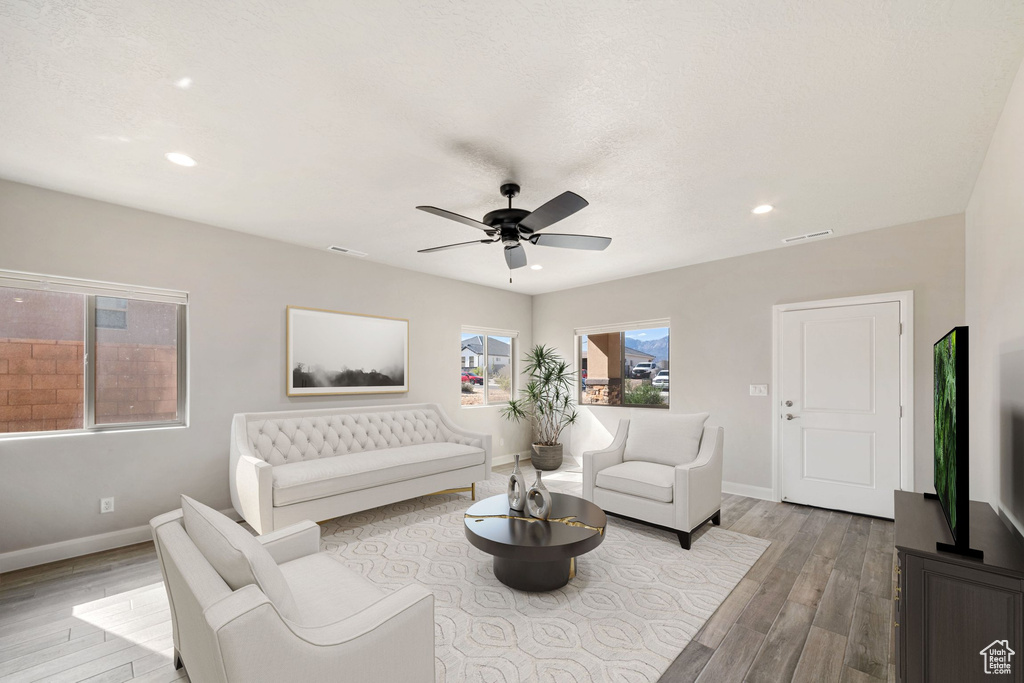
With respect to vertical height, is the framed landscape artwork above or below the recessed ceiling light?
below

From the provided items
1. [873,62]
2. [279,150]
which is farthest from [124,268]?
[873,62]

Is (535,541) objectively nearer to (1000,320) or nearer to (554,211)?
(554,211)

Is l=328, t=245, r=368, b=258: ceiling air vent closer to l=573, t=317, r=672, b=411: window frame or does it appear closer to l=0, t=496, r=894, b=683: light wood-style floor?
l=0, t=496, r=894, b=683: light wood-style floor

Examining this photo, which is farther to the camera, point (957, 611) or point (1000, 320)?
point (1000, 320)

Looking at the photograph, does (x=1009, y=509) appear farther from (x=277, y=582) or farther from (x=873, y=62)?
(x=277, y=582)

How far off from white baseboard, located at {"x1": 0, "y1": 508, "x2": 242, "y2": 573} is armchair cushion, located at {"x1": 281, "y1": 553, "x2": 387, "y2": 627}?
1856 mm

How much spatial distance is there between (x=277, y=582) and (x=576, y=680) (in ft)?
4.56

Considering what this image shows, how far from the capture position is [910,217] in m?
3.63

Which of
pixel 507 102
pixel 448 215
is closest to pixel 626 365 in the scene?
pixel 448 215

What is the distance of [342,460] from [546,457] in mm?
3007

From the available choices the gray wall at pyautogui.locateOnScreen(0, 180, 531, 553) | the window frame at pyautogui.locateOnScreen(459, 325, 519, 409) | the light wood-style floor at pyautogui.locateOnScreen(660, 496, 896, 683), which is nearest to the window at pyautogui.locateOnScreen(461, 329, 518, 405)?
the window frame at pyautogui.locateOnScreen(459, 325, 519, 409)

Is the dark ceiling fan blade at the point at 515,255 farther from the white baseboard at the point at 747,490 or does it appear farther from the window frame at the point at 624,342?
the white baseboard at the point at 747,490

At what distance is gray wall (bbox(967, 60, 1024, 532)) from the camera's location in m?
1.86

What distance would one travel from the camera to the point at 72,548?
313cm
